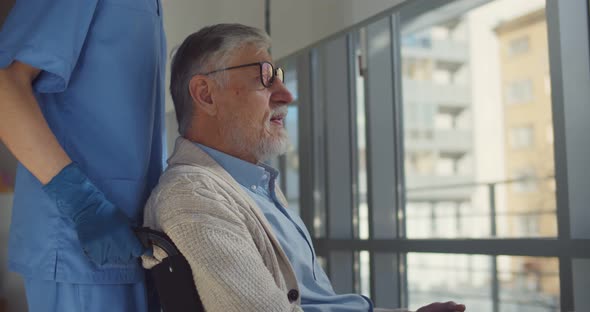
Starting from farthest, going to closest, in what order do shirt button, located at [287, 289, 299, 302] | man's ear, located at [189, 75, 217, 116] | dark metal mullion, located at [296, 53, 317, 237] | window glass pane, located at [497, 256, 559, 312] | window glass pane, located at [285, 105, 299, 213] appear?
1. window glass pane, located at [497, 256, 559, 312]
2. window glass pane, located at [285, 105, 299, 213]
3. dark metal mullion, located at [296, 53, 317, 237]
4. man's ear, located at [189, 75, 217, 116]
5. shirt button, located at [287, 289, 299, 302]

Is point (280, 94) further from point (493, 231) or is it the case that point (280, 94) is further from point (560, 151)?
point (493, 231)

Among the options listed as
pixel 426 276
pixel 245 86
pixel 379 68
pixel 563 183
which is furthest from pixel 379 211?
pixel 426 276

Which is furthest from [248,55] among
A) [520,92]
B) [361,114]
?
[520,92]

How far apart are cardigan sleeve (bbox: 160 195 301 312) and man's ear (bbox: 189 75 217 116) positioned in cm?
35

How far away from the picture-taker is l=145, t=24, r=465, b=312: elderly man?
0.99 m

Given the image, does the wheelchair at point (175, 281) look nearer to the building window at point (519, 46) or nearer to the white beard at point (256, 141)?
the white beard at point (256, 141)

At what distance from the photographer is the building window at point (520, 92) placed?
968 inches

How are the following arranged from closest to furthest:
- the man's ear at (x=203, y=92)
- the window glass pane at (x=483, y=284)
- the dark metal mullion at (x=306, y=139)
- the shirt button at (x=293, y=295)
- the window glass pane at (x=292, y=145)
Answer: the shirt button at (x=293, y=295) < the man's ear at (x=203, y=92) < the dark metal mullion at (x=306, y=139) < the window glass pane at (x=292, y=145) < the window glass pane at (x=483, y=284)

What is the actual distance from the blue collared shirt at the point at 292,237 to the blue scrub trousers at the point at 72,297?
33 centimetres

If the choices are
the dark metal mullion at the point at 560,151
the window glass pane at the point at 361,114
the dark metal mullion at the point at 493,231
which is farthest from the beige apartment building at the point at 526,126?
the dark metal mullion at the point at 560,151

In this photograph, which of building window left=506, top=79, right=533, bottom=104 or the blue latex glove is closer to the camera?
the blue latex glove

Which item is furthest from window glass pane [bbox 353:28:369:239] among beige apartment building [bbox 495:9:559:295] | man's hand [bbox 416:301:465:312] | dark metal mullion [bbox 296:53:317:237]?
beige apartment building [bbox 495:9:559:295]

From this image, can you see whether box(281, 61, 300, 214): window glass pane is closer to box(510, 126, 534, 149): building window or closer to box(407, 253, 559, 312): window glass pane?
box(407, 253, 559, 312): window glass pane

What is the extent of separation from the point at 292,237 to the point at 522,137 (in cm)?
2422
